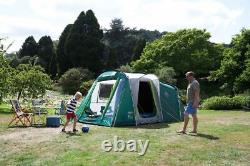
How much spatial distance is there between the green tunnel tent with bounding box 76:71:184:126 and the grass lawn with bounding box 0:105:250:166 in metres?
0.99

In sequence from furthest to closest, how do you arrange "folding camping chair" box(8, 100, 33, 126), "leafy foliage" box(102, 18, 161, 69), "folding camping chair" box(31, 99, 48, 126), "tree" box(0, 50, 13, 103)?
"leafy foliage" box(102, 18, 161, 69), "tree" box(0, 50, 13, 103), "folding camping chair" box(31, 99, 48, 126), "folding camping chair" box(8, 100, 33, 126)

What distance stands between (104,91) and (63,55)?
102ft

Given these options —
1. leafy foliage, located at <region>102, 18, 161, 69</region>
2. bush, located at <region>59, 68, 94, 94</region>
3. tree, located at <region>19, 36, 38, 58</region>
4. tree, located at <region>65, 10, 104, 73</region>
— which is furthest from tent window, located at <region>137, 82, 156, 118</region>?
tree, located at <region>19, 36, 38, 58</region>

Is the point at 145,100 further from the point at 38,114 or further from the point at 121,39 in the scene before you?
the point at 121,39

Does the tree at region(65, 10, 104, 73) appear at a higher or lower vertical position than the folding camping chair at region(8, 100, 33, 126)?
higher

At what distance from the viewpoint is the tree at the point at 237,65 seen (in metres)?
21.5

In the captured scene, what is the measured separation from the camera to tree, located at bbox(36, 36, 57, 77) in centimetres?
4744

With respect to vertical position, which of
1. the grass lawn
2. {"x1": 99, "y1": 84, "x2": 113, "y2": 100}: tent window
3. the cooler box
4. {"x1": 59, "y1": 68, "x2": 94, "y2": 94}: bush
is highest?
{"x1": 59, "y1": 68, "x2": 94, "y2": 94}: bush

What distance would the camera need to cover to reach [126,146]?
8.27 m

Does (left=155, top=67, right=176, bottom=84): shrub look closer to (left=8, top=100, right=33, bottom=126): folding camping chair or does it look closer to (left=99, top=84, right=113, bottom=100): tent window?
(left=99, top=84, right=113, bottom=100): tent window

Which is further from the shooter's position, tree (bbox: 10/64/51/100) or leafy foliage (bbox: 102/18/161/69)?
leafy foliage (bbox: 102/18/161/69)

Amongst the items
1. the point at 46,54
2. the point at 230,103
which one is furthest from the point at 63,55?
the point at 230,103

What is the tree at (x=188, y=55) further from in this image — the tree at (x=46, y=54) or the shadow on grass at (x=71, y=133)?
the shadow on grass at (x=71, y=133)

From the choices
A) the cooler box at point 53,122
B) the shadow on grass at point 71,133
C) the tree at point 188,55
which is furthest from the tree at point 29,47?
the shadow on grass at point 71,133
